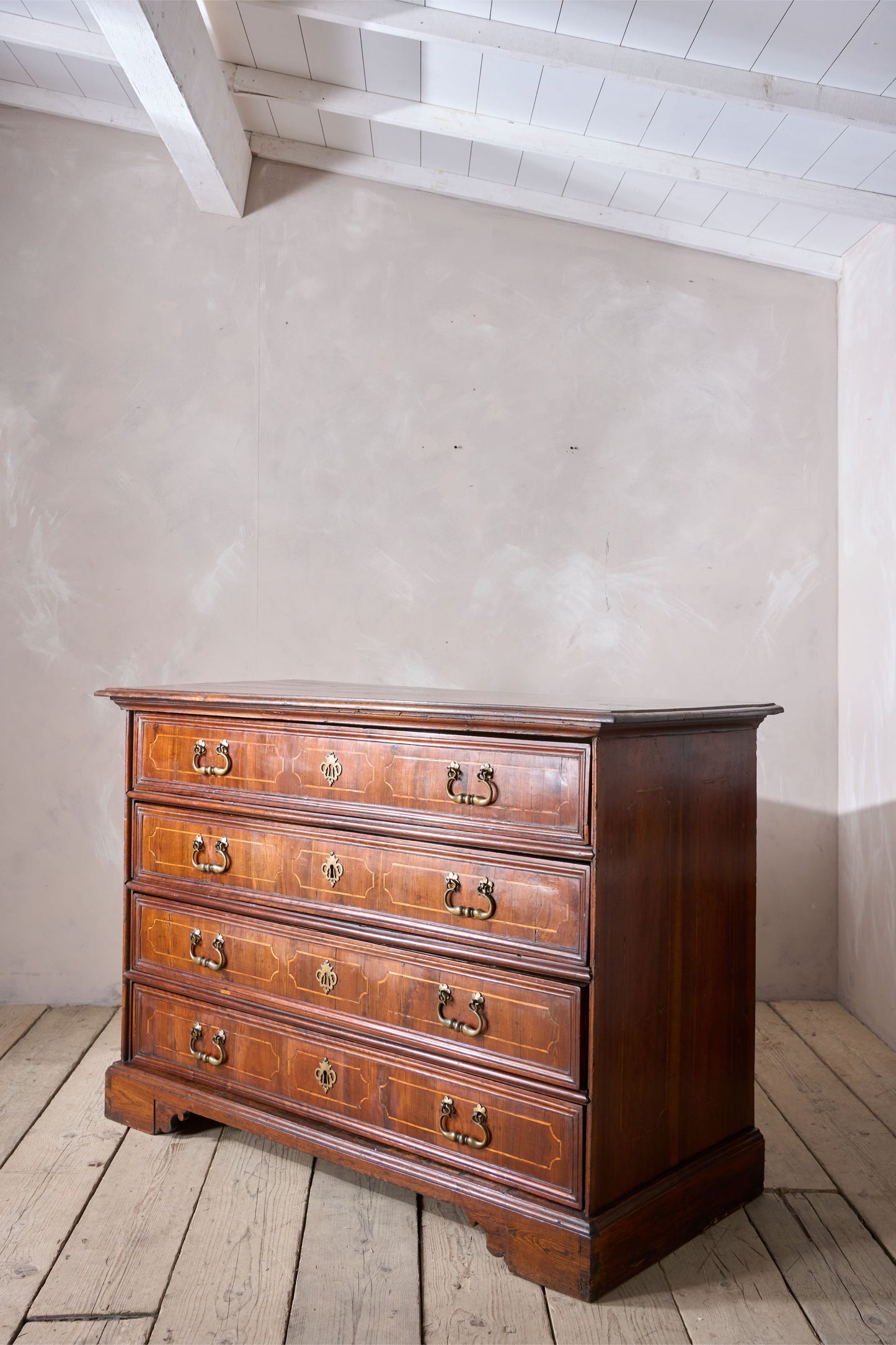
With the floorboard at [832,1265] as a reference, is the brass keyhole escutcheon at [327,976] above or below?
above

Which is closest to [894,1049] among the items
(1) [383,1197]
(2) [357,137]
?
(1) [383,1197]

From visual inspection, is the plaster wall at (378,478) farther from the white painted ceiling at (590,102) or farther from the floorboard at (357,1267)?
the floorboard at (357,1267)

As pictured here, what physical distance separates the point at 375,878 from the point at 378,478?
1623 mm

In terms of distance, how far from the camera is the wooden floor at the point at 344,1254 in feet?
5.25

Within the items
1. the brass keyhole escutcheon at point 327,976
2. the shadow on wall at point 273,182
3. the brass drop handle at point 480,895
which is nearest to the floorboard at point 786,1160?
the brass drop handle at point 480,895

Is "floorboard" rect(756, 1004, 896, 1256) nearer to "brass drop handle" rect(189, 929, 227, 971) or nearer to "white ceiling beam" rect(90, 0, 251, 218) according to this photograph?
"brass drop handle" rect(189, 929, 227, 971)

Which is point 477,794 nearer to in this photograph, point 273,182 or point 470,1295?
point 470,1295

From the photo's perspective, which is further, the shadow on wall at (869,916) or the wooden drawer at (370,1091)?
the shadow on wall at (869,916)

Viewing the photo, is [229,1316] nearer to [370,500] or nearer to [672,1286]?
[672,1286]

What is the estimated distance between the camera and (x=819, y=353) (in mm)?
3158

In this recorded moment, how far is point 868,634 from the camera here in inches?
117

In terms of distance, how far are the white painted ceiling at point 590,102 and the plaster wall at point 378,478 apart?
0.12 metres

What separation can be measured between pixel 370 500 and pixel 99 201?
1351 mm

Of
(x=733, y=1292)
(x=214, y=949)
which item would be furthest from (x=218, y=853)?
(x=733, y=1292)
